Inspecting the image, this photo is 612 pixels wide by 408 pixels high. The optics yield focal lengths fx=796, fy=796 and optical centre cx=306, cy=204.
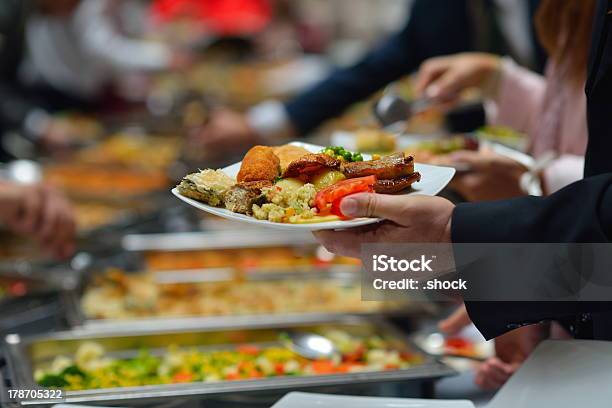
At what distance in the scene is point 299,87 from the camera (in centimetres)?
600

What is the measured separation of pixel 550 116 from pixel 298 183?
89cm

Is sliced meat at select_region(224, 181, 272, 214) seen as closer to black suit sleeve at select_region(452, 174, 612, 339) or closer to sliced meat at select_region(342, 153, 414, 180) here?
sliced meat at select_region(342, 153, 414, 180)

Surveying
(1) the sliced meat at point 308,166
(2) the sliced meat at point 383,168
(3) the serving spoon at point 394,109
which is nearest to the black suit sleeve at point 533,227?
(2) the sliced meat at point 383,168

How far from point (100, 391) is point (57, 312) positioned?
714 millimetres

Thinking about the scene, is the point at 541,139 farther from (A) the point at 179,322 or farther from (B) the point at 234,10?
(B) the point at 234,10

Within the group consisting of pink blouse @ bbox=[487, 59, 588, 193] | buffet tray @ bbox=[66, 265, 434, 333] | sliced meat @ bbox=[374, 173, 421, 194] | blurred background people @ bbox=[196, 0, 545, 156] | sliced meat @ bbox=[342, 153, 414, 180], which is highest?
blurred background people @ bbox=[196, 0, 545, 156]

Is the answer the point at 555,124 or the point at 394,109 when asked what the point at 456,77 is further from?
the point at 555,124

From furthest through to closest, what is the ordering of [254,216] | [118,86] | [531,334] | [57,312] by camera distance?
[118,86]
[57,312]
[531,334]
[254,216]

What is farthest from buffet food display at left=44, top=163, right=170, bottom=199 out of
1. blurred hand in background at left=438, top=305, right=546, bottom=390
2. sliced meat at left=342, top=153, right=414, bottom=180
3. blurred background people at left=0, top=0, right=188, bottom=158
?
sliced meat at left=342, top=153, right=414, bottom=180

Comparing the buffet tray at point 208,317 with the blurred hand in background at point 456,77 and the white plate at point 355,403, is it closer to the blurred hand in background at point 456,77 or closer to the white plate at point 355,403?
the blurred hand in background at point 456,77

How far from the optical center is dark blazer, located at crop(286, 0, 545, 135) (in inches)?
122

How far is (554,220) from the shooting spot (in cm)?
124

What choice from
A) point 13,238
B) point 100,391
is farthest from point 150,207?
point 100,391

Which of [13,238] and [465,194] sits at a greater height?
[13,238]
